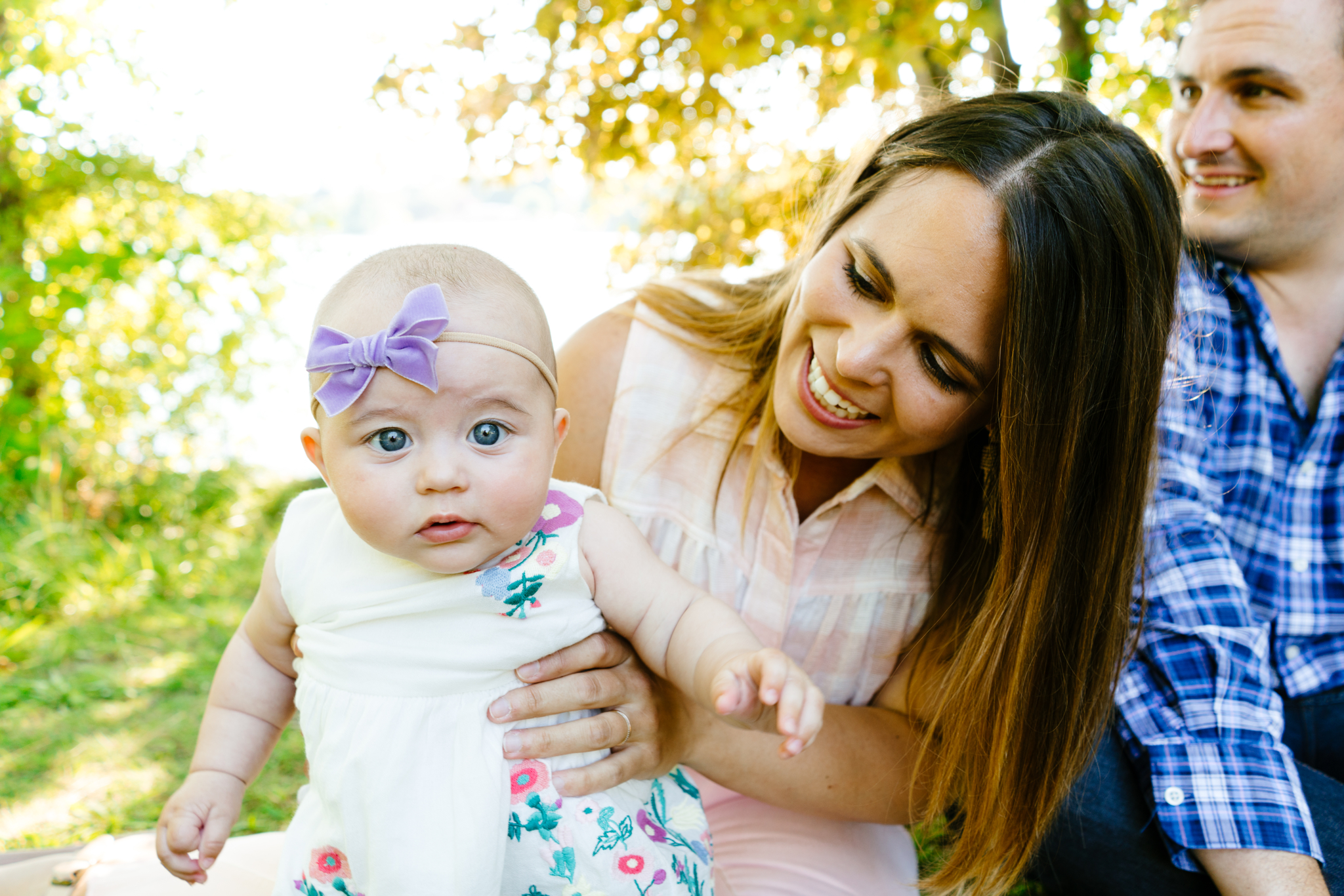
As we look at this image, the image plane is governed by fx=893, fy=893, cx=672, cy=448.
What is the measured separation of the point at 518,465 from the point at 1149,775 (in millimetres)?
1630

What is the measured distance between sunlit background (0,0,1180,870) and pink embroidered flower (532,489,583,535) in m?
1.78

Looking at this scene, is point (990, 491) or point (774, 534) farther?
point (774, 534)

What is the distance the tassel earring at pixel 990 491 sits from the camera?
178 cm

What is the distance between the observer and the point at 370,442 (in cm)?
126

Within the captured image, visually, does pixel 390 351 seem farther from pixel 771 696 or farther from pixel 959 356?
pixel 959 356

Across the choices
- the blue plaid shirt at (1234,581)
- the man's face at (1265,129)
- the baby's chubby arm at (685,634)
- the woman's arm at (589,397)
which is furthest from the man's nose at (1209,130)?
the baby's chubby arm at (685,634)

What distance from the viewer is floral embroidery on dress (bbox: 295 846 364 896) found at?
1346mm

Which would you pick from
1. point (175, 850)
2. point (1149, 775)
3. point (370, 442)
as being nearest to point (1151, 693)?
point (1149, 775)

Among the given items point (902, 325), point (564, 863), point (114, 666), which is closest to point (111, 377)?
point (114, 666)

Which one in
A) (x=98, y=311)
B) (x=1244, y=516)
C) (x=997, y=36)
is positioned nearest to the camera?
(x=1244, y=516)

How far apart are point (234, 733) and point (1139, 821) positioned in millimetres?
1885

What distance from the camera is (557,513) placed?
145 cm

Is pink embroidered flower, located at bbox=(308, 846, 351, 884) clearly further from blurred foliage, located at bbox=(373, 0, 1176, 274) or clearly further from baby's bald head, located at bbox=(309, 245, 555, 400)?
blurred foliage, located at bbox=(373, 0, 1176, 274)

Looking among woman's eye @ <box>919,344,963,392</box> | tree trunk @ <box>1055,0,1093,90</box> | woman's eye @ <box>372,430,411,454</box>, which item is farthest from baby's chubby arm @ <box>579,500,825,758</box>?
tree trunk @ <box>1055,0,1093,90</box>
